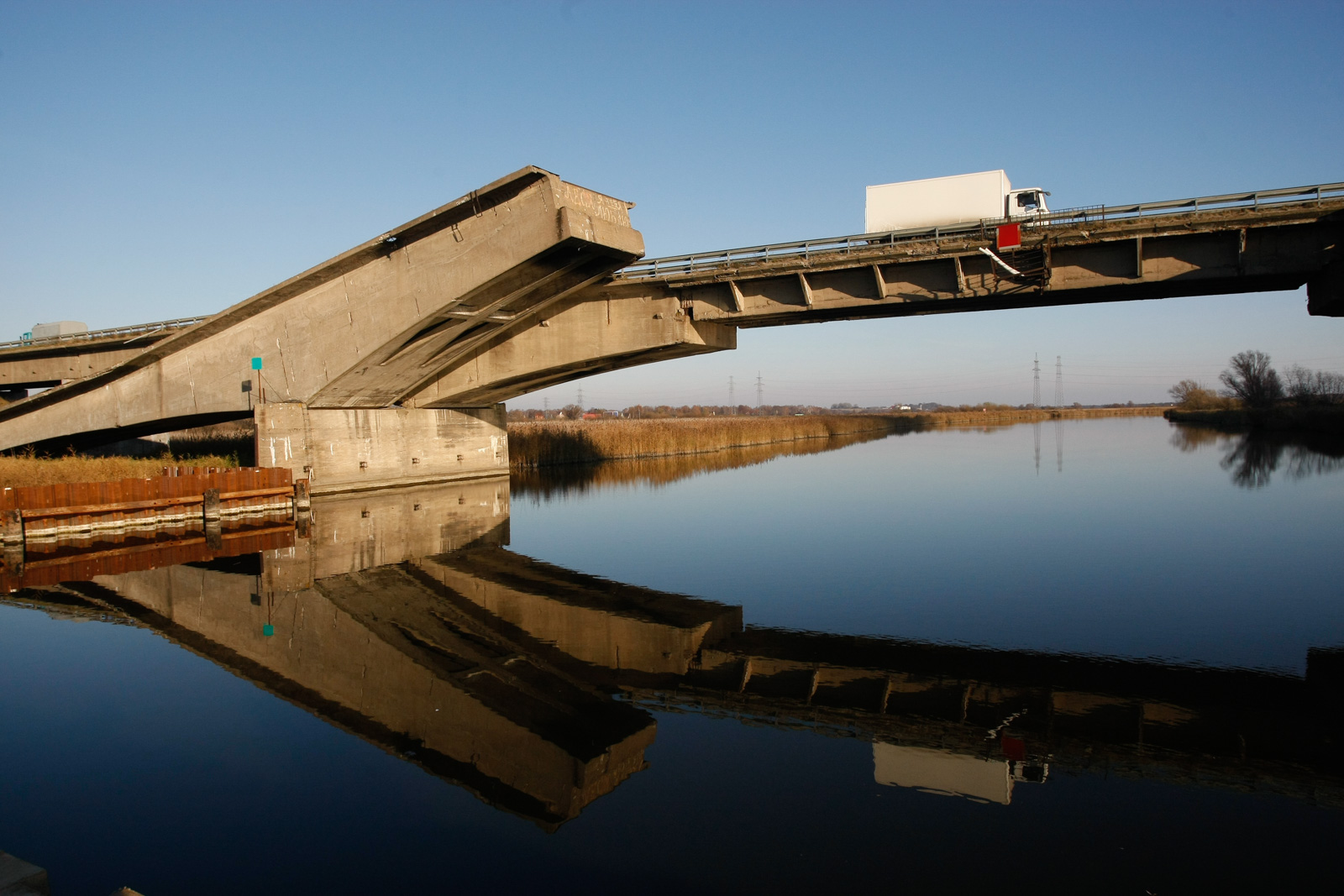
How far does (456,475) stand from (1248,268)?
1154 inches

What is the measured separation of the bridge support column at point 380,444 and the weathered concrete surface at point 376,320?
0.70 metres

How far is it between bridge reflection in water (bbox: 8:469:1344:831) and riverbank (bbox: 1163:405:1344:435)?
65.7m

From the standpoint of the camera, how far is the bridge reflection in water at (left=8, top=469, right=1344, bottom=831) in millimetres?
7707

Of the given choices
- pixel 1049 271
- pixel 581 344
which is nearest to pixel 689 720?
pixel 1049 271

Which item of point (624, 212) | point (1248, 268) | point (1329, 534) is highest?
A: point (624, 212)

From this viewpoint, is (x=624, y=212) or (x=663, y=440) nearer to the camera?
(x=624, y=212)

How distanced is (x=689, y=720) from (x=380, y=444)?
26.0 meters

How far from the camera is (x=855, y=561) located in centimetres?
1792

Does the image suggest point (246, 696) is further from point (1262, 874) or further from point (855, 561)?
point (855, 561)

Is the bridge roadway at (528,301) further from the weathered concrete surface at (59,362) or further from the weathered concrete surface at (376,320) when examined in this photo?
the weathered concrete surface at (59,362)

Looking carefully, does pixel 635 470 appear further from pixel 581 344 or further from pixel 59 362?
pixel 59 362

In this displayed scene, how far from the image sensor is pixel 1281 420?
74.4 meters

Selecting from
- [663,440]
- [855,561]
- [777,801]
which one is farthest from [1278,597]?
[663,440]

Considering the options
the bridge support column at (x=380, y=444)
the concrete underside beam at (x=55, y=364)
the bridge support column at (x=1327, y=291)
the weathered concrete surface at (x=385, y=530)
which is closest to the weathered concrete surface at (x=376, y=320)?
the bridge support column at (x=380, y=444)
